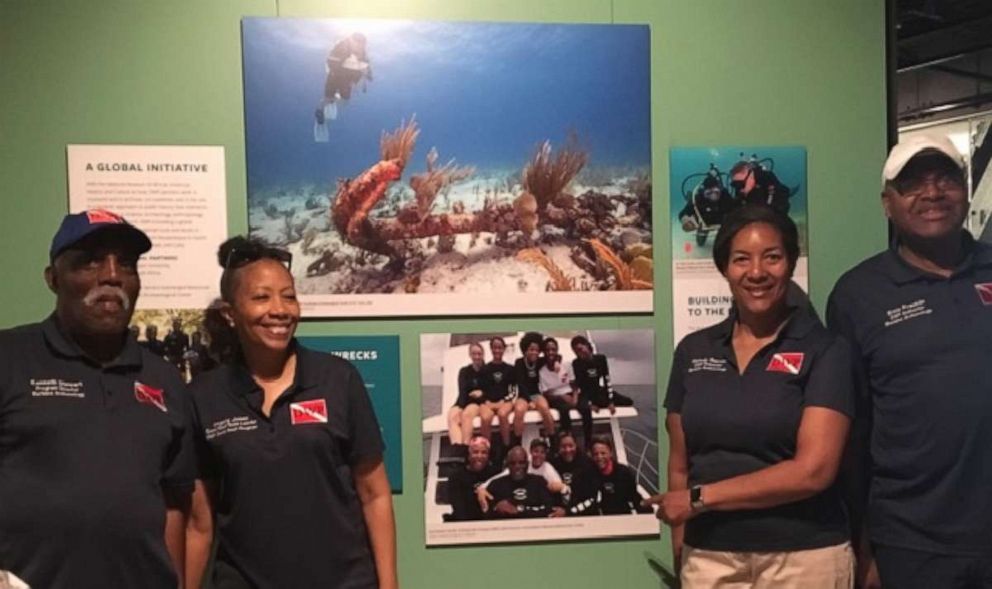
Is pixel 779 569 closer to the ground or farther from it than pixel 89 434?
closer to the ground

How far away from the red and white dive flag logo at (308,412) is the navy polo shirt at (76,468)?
0.83 feet

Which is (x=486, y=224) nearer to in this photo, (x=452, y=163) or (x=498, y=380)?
(x=452, y=163)

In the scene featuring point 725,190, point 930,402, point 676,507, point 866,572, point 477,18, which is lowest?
point 866,572

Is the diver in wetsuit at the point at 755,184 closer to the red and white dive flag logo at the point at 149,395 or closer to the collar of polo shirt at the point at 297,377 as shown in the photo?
the collar of polo shirt at the point at 297,377

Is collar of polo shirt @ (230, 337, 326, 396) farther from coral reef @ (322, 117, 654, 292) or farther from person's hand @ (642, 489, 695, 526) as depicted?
person's hand @ (642, 489, 695, 526)

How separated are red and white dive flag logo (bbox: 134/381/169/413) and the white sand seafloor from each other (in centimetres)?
54

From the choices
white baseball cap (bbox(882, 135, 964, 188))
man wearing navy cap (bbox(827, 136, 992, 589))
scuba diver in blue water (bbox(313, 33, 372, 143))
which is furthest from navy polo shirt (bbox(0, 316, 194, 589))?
white baseball cap (bbox(882, 135, 964, 188))

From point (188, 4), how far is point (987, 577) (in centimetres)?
234

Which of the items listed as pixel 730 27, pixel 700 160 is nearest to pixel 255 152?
pixel 700 160

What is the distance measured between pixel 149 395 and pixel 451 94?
42.7 inches

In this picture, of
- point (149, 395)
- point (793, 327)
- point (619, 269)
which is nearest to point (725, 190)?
point (619, 269)

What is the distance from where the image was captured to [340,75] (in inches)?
88.3

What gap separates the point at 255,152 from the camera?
221cm

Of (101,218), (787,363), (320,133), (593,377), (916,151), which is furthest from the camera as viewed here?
(593,377)
